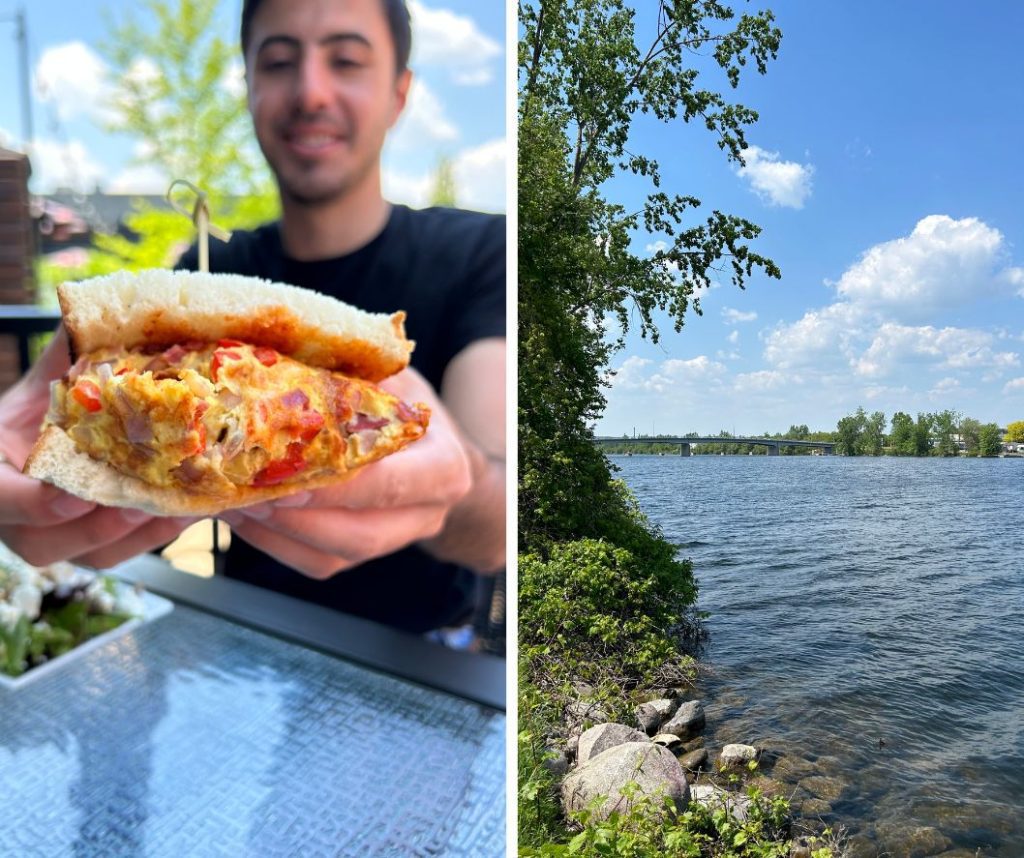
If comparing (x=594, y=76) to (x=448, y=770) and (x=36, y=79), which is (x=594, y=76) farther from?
(x=448, y=770)

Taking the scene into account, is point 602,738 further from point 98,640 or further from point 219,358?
point 219,358

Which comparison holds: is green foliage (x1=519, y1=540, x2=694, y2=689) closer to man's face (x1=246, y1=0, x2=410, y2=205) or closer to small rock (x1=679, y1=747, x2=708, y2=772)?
small rock (x1=679, y1=747, x2=708, y2=772)

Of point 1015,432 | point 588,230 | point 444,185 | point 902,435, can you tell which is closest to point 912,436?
point 902,435

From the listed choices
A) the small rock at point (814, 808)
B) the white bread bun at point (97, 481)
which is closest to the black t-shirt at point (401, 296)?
the white bread bun at point (97, 481)

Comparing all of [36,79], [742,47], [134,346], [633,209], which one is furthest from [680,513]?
[36,79]

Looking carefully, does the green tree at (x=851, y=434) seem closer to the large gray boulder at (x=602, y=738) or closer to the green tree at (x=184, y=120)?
the large gray boulder at (x=602, y=738)

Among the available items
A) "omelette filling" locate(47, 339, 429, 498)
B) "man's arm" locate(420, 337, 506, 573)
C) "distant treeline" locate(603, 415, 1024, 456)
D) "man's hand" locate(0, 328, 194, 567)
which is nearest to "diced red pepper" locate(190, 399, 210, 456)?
"omelette filling" locate(47, 339, 429, 498)
